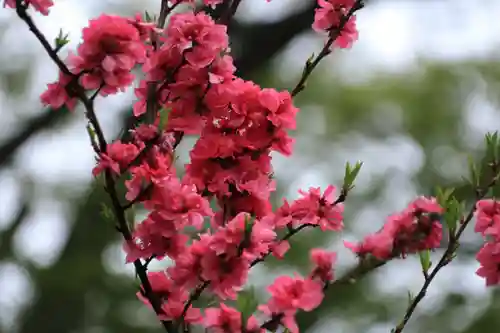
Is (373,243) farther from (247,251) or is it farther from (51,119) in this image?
(51,119)

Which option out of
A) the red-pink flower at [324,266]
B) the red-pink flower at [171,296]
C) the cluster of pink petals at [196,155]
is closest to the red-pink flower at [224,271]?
the cluster of pink petals at [196,155]

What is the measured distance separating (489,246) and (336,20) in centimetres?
46

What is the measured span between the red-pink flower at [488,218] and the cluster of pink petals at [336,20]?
1.19 feet

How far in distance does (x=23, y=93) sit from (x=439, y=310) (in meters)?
3.83

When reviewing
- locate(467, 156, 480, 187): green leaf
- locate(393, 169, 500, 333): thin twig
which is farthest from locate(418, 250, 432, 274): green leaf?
locate(467, 156, 480, 187): green leaf

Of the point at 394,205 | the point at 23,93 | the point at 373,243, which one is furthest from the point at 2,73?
the point at 373,243

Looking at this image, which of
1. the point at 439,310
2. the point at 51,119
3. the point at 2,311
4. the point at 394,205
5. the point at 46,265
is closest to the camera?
the point at 51,119

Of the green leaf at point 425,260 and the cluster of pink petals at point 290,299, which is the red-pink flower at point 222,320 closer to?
the cluster of pink petals at point 290,299

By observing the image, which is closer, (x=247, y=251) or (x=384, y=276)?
(x=247, y=251)

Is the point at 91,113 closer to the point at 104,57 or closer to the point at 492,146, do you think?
the point at 104,57

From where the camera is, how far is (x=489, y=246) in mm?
1134

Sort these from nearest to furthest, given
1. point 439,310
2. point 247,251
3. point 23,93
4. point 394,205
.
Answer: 1. point 247,251
2. point 439,310
3. point 394,205
4. point 23,93

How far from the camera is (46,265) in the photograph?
13.9 ft

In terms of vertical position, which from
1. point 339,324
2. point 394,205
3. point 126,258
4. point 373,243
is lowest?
point 339,324
